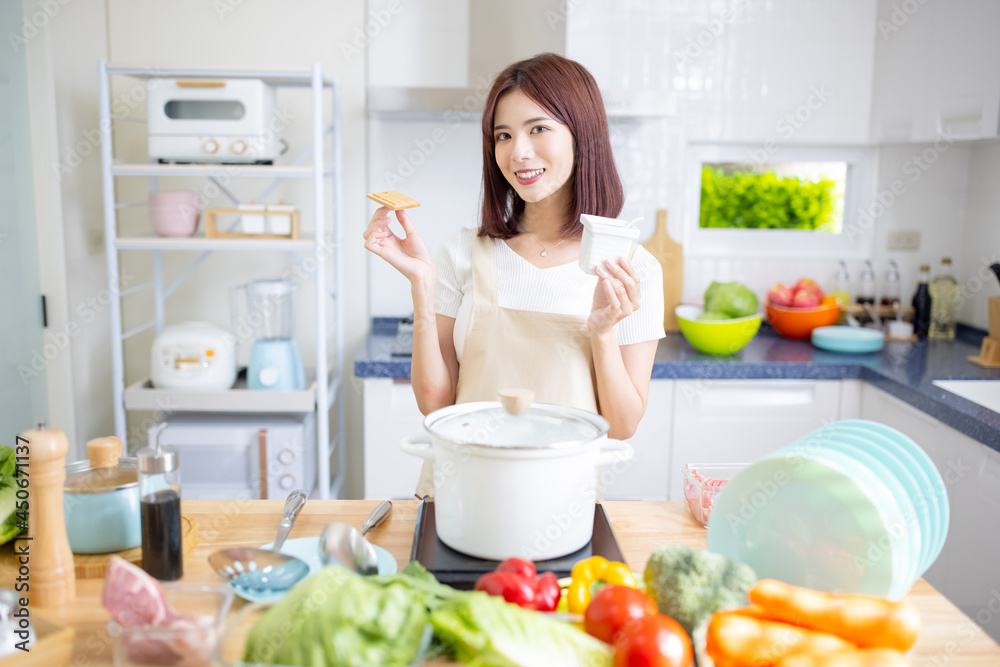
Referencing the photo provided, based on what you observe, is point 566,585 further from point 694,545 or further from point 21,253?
point 21,253

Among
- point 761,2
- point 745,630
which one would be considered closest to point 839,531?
point 745,630

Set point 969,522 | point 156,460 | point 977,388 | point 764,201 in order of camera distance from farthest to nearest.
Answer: point 764,201 → point 977,388 → point 969,522 → point 156,460

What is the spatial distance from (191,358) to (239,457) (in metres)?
0.34

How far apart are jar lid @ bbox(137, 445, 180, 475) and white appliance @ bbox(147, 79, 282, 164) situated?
170 centimetres

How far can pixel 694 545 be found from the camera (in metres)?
1.10

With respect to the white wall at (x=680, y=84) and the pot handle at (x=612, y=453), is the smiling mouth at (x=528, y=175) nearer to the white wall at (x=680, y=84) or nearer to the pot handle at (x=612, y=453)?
the pot handle at (x=612, y=453)

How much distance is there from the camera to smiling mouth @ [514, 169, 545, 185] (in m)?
1.41

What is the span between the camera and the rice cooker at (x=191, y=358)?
2.46 meters

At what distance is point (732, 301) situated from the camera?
104 inches

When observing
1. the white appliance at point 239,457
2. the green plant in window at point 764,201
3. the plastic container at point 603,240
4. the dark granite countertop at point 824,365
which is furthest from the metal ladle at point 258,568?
the green plant in window at point 764,201

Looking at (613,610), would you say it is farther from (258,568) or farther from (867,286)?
(867,286)

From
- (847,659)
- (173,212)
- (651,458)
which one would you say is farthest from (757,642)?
(173,212)

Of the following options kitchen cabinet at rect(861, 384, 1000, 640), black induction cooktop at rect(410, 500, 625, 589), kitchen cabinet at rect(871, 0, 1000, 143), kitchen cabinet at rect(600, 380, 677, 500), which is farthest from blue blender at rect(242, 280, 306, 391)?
kitchen cabinet at rect(871, 0, 1000, 143)

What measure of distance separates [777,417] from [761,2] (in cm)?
145
